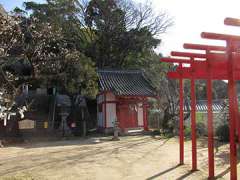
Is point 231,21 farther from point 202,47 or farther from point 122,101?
point 122,101

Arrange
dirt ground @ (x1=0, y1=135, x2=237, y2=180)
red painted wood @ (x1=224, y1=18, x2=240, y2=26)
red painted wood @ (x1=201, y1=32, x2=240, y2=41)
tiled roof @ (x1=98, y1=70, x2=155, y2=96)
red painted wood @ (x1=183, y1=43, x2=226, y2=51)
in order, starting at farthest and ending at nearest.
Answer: tiled roof @ (x1=98, y1=70, x2=155, y2=96) < dirt ground @ (x1=0, y1=135, x2=237, y2=180) < red painted wood @ (x1=183, y1=43, x2=226, y2=51) < red painted wood @ (x1=201, y1=32, x2=240, y2=41) < red painted wood @ (x1=224, y1=18, x2=240, y2=26)

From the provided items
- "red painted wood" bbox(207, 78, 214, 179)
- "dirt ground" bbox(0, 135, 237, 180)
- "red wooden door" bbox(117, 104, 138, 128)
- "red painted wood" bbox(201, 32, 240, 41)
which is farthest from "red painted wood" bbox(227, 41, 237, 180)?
"red wooden door" bbox(117, 104, 138, 128)

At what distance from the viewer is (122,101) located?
2056 centimetres

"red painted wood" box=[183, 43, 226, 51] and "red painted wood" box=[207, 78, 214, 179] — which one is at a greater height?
"red painted wood" box=[183, 43, 226, 51]

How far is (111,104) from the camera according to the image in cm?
2047

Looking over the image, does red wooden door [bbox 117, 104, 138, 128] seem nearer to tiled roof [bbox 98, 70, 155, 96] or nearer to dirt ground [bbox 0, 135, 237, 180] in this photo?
tiled roof [bbox 98, 70, 155, 96]

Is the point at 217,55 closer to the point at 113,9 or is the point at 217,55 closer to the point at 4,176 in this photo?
the point at 4,176

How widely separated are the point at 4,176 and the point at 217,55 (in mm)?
5655

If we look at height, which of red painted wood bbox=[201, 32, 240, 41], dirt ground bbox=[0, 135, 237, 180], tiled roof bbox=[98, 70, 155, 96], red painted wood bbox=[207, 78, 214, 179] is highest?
tiled roof bbox=[98, 70, 155, 96]

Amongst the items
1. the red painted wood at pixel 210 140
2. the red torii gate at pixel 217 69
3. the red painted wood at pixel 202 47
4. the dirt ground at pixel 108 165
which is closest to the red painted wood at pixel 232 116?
the red torii gate at pixel 217 69

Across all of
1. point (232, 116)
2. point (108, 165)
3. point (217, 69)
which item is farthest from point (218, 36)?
point (108, 165)

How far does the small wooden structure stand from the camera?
2009 centimetres

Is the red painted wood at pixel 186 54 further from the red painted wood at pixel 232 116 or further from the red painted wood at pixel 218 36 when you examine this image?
the red painted wood at pixel 218 36

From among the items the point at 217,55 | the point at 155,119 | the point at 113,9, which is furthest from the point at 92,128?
the point at 217,55
